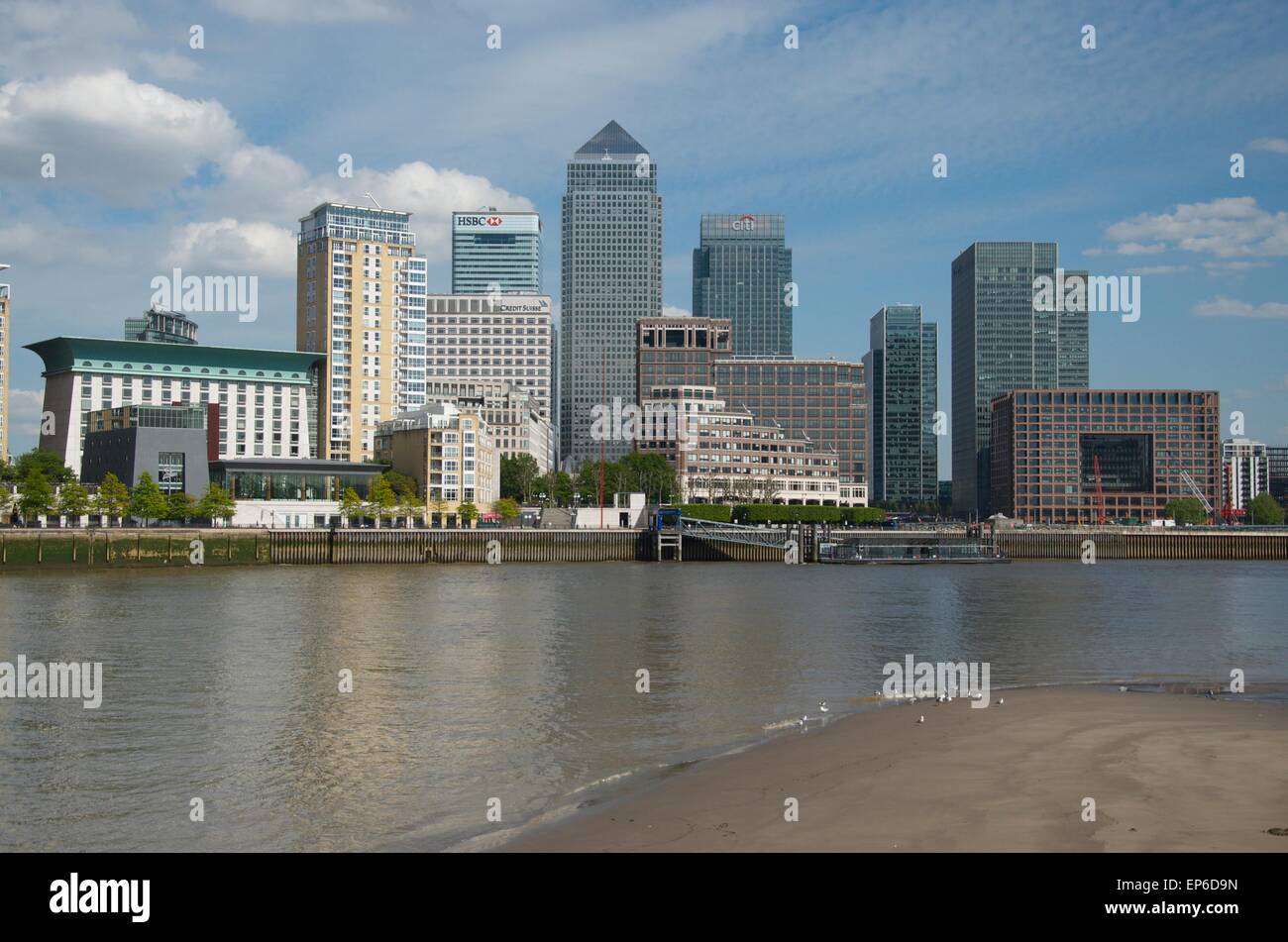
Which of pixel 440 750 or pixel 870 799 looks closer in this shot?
pixel 870 799

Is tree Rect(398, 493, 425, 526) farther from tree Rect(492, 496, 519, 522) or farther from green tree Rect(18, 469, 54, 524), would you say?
green tree Rect(18, 469, 54, 524)

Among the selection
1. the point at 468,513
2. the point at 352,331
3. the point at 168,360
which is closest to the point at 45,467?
the point at 168,360

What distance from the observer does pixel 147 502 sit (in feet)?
365

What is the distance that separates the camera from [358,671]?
3528cm

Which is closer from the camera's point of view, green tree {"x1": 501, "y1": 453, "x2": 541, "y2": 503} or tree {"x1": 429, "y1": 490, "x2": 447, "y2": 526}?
tree {"x1": 429, "y1": 490, "x2": 447, "y2": 526}

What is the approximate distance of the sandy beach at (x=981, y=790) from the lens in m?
15.3

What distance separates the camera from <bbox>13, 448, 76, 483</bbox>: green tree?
137250 mm

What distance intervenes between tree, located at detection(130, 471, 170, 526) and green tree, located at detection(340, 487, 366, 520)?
2269 cm

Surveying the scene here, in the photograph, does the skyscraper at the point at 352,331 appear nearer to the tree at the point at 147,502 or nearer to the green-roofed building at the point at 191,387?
the green-roofed building at the point at 191,387

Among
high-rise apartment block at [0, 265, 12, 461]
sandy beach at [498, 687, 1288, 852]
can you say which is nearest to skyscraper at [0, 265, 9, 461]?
high-rise apartment block at [0, 265, 12, 461]

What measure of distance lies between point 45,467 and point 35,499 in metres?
41.9
